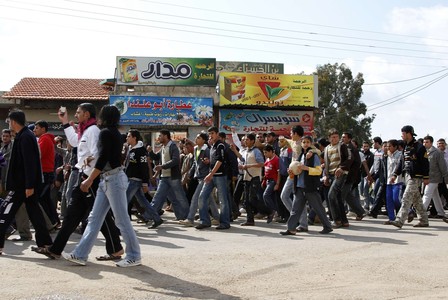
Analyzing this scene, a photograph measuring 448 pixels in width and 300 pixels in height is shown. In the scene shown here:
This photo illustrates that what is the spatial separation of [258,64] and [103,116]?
41.0 m

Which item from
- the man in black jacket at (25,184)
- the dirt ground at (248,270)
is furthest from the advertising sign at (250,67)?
the man in black jacket at (25,184)

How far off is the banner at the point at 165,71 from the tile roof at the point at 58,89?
3.89m

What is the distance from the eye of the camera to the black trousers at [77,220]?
7359mm

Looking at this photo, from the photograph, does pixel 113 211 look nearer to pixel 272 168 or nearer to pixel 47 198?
pixel 47 198

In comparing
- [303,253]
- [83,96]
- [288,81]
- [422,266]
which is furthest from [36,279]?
[83,96]

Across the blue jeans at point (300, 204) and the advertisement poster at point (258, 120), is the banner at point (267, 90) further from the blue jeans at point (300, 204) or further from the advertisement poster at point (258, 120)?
the blue jeans at point (300, 204)

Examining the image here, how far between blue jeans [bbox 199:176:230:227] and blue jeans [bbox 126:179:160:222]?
0.92 metres

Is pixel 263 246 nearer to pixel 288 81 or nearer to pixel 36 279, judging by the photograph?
pixel 36 279

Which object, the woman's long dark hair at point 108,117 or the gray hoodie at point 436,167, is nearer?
the woman's long dark hair at point 108,117

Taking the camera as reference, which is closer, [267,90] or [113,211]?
[113,211]

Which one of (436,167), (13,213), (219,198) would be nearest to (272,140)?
(219,198)

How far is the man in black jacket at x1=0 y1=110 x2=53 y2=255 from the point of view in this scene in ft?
26.1

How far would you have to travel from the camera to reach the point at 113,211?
23.0 feet

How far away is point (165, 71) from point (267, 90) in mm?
5620
